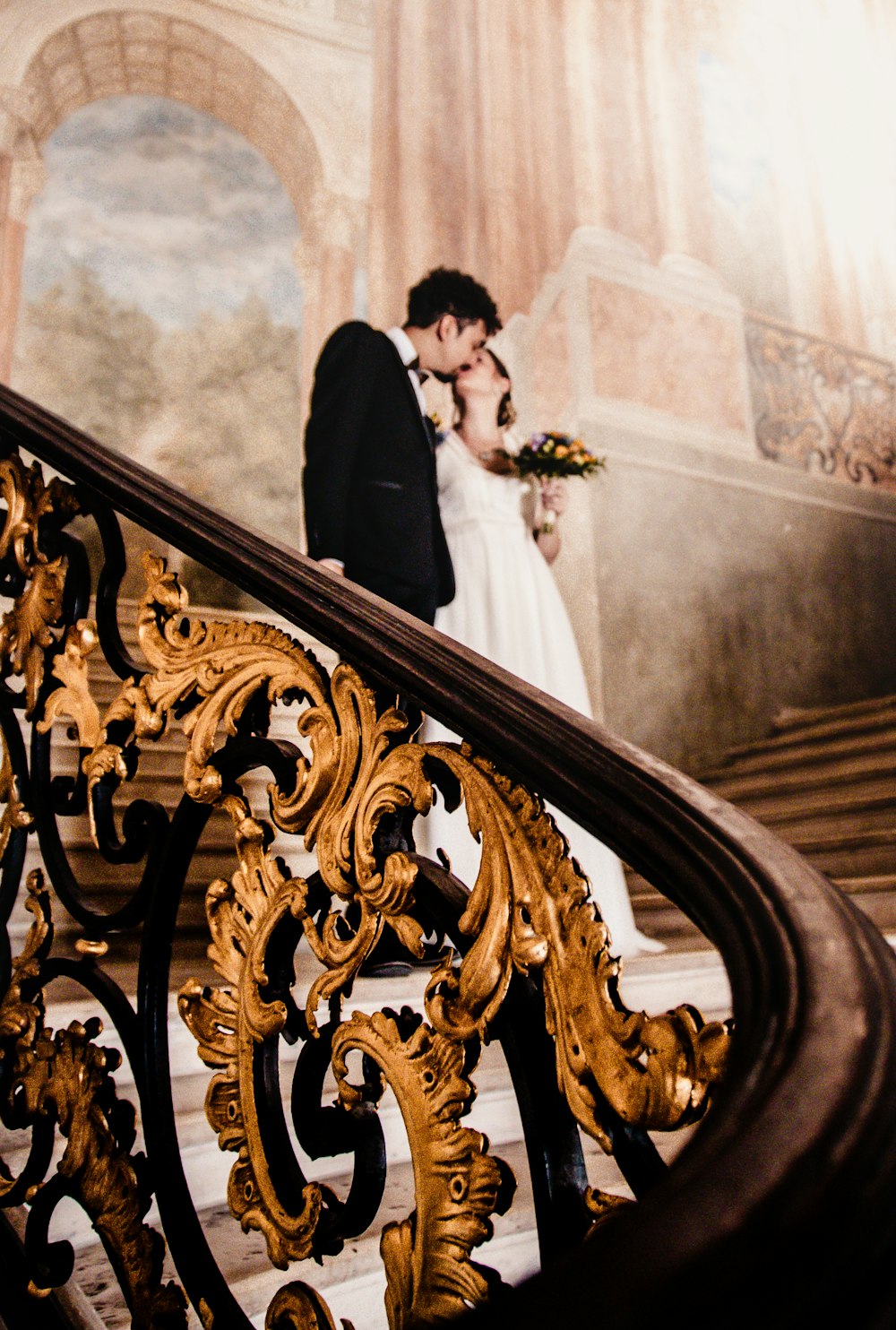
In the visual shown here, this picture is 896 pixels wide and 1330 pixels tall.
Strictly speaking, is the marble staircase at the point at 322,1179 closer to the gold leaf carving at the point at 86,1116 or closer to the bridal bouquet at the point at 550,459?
the gold leaf carving at the point at 86,1116

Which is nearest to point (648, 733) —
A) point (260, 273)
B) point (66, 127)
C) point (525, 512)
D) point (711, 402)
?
point (525, 512)

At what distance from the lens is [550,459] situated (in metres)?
3.54

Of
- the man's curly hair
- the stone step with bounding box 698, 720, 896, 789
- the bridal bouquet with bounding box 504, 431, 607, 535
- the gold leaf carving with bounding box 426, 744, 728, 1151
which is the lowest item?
the gold leaf carving with bounding box 426, 744, 728, 1151

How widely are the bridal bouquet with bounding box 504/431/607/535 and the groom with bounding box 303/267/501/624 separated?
0.42m

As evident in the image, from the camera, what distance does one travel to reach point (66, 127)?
402 cm

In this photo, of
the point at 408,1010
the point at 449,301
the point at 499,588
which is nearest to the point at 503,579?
the point at 499,588

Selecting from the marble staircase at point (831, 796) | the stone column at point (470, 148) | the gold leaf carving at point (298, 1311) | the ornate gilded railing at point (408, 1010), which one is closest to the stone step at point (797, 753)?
the marble staircase at point (831, 796)

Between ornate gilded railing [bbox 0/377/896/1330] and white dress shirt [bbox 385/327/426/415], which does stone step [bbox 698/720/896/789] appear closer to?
white dress shirt [bbox 385/327/426/415]

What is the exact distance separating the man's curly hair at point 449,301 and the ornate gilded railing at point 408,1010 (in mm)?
2854

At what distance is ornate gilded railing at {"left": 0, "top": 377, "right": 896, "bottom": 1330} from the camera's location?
363 mm

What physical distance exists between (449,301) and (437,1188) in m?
3.83

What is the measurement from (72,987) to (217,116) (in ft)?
13.6

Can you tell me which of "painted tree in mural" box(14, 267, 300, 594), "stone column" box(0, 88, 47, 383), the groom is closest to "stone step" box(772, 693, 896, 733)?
the groom

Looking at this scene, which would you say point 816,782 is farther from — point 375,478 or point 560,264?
point 560,264
